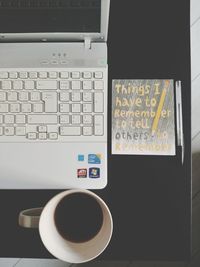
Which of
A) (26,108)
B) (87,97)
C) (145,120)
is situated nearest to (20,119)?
(26,108)

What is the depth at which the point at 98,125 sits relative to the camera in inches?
A: 28.0

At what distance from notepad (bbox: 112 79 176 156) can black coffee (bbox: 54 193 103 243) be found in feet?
0.37

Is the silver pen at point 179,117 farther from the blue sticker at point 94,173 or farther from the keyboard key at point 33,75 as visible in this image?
the keyboard key at point 33,75

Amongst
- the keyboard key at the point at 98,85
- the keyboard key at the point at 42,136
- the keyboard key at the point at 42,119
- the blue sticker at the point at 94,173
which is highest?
A: the keyboard key at the point at 98,85

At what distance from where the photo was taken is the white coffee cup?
625mm

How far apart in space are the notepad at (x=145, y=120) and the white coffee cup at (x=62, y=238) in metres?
0.15

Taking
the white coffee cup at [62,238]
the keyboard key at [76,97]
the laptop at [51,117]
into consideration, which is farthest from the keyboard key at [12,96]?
the white coffee cup at [62,238]

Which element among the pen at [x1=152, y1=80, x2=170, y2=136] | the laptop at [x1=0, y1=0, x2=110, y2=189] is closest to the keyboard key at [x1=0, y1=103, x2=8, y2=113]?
the laptop at [x1=0, y1=0, x2=110, y2=189]

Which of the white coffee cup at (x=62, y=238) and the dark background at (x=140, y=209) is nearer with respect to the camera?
the white coffee cup at (x=62, y=238)

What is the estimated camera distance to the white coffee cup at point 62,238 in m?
0.62

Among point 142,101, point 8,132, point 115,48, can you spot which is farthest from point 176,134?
point 8,132

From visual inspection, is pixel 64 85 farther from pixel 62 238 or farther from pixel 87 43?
pixel 62 238

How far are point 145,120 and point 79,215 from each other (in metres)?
0.22

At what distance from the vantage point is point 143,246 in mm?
739
